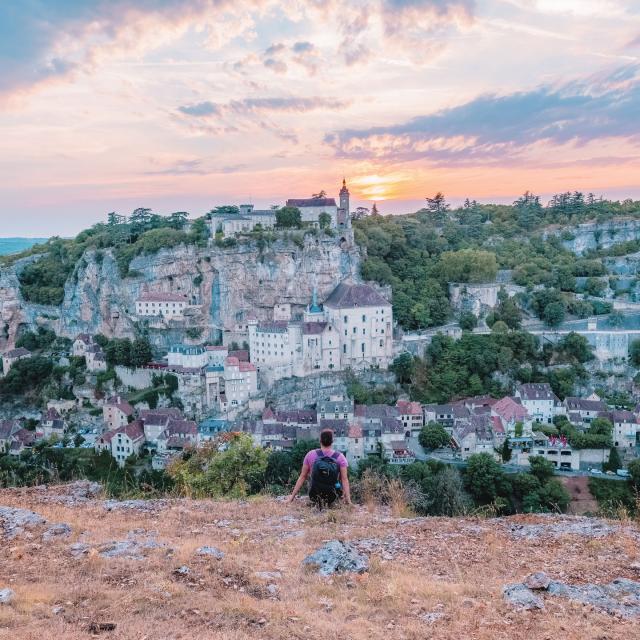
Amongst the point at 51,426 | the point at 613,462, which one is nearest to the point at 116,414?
the point at 51,426

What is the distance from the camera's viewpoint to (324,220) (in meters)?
45.8

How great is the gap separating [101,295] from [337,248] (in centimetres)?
1843

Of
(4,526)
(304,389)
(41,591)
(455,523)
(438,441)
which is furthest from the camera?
(304,389)

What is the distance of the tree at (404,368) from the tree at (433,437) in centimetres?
696

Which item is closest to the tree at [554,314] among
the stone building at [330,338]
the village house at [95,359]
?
the stone building at [330,338]

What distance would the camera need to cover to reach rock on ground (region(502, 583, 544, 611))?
5.00 metres

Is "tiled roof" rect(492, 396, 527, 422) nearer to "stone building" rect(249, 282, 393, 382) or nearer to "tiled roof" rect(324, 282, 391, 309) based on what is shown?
"stone building" rect(249, 282, 393, 382)

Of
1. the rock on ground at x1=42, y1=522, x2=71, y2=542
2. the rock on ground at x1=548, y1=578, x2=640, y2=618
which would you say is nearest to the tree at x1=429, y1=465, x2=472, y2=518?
the rock on ground at x1=548, y1=578, x2=640, y2=618

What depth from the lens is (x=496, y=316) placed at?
42.4 metres

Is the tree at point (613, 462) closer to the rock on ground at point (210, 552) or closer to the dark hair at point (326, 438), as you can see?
the dark hair at point (326, 438)

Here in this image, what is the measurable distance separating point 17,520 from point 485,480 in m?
23.3

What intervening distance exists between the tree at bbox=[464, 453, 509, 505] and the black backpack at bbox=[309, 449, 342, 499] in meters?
21.3

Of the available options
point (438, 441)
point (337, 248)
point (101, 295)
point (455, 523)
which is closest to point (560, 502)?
point (438, 441)

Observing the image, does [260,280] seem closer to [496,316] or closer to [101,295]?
[101,295]
